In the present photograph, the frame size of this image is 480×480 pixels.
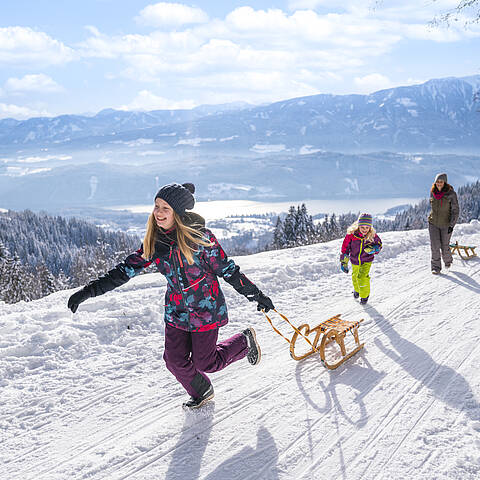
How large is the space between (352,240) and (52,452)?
5248 mm

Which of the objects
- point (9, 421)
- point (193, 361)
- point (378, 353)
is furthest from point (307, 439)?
point (9, 421)

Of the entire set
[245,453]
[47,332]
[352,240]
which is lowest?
[245,453]

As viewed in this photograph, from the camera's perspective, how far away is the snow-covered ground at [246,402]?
10.7ft

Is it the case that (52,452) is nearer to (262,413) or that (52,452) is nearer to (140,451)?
(140,451)

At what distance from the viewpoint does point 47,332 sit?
5496mm

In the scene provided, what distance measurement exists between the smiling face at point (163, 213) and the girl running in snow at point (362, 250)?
12.9 ft

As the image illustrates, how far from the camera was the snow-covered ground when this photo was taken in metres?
3.25

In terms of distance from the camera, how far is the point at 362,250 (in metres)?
6.75

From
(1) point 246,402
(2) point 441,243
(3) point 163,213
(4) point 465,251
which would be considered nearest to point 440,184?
(2) point 441,243

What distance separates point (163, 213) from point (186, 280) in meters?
0.65

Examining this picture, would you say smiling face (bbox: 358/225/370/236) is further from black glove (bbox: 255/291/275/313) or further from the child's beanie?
black glove (bbox: 255/291/275/313)

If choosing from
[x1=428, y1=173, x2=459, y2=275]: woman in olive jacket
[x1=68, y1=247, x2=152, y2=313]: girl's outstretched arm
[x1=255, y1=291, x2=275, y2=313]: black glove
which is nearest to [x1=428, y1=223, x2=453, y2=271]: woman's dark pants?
[x1=428, y1=173, x2=459, y2=275]: woman in olive jacket

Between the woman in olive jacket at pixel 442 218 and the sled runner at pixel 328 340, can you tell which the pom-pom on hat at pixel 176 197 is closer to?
the sled runner at pixel 328 340

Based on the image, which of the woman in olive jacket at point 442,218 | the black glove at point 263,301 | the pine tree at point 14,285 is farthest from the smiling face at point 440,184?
the pine tree at point 14,285
